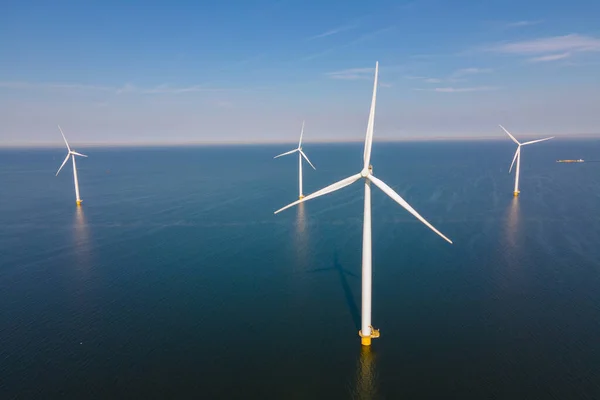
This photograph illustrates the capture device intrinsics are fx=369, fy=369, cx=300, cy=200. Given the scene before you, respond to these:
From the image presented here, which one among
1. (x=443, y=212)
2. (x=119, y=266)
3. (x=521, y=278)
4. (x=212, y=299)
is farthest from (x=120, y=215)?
(x=521, y=278)

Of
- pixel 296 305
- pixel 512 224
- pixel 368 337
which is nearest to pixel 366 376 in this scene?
pixel 368 337

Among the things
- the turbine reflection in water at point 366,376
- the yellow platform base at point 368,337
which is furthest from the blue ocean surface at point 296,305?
the yellow platform base at point 368,337

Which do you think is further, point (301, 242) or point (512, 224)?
point (512, 224)

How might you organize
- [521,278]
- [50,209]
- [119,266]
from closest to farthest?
[521,278] → [119,266] → [50,209]

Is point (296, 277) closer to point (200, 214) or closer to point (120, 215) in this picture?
point (200, 214)

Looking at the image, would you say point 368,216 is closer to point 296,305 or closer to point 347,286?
point 296,305

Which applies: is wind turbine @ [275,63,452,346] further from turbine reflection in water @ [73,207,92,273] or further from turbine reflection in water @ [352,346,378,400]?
turbine reflection in water @ [73,207,92,273]

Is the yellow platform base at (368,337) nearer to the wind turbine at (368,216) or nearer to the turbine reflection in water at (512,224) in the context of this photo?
the wind turbine at (368,216)
